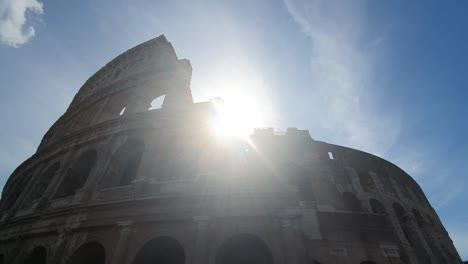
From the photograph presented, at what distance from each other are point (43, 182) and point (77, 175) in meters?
2.32

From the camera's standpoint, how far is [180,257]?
7266 millimetres

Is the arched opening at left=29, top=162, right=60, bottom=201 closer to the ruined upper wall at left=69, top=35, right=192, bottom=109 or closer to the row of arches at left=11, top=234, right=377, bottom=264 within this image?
the row of arches at left=11, top=234, right=377, bottom=264

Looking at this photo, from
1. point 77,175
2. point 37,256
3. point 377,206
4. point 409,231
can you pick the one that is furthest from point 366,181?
point 37,256

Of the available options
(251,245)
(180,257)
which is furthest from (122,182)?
(251,245)

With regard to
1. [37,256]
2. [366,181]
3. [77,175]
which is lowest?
[37,256]

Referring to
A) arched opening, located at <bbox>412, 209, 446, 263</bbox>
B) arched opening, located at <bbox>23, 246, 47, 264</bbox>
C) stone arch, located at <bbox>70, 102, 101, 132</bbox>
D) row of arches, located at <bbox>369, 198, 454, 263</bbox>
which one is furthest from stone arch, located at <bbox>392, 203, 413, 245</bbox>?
stone arch, located at <bbox>70, 102, 101, 132</bbox>

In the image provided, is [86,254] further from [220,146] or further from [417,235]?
[417,235]

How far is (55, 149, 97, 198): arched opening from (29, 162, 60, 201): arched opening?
1725mm

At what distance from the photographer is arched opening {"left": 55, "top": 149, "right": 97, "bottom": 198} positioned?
384 inches

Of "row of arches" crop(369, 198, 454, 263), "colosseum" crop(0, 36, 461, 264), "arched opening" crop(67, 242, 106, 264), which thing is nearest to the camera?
"colosseum" crop(0, 36, 461, 264)

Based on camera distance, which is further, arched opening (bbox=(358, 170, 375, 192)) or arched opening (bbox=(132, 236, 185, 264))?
arched opening (bbox=(358, 170, 375, 192))

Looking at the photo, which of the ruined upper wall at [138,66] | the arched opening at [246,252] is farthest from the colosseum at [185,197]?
the ruined upper wall at [138,66]

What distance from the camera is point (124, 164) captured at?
32.0 feet

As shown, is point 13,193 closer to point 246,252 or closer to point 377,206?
point 246,252
